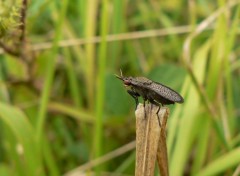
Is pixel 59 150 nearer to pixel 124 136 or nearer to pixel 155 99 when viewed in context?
pixel 124 136

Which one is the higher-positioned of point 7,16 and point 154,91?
point 7,16

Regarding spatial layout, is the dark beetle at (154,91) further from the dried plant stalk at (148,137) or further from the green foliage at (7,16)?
the green foliage at (7,16)

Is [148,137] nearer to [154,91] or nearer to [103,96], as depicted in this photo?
[154,91]

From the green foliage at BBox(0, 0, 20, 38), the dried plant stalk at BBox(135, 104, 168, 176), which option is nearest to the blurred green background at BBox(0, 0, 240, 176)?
the green foliage at BBox(0, 0, 20, 38)

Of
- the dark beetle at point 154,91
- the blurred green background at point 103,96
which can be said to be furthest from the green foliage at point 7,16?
the dark beetle at point 154,91

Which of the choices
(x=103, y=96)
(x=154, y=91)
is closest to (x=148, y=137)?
(x=154, y=91)

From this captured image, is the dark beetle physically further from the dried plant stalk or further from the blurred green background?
the blurred green background
